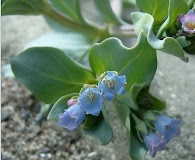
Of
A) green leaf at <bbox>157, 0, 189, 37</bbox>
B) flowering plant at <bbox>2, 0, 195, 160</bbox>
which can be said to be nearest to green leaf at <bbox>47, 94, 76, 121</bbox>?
flowering plant at <bbox>2, 0, 195, 160</bbox>

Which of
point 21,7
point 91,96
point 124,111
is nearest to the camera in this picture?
point 91,96

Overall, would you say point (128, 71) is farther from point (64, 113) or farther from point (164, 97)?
point (164, 97)

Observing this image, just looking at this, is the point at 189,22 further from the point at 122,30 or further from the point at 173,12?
the point at 122,30

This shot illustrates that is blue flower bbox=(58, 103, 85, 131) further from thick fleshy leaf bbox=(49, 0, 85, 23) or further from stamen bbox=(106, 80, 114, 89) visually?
thick fleshy leaf bbox=(49, 0, 85, 23)

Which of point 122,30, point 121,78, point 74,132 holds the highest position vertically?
point 121,78

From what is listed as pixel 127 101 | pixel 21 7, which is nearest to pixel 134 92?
pixel 127 101

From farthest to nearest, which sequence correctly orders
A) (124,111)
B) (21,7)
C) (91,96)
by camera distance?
(21,7) < (124,111) < (91,96)

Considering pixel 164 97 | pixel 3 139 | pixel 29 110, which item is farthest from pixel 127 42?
pixel 3 139
